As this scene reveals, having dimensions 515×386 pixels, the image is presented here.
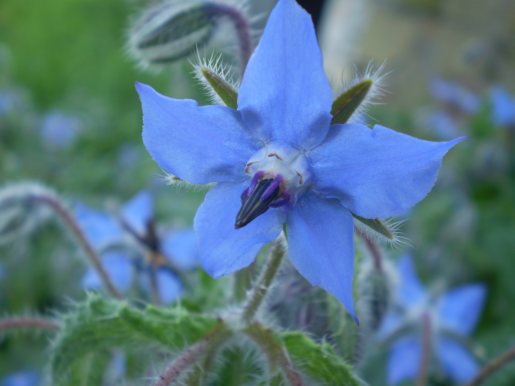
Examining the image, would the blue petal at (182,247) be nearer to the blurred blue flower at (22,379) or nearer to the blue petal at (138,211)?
the blue petal at (138,211)

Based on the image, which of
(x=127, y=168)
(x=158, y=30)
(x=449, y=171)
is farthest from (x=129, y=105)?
(x=158, y=30)

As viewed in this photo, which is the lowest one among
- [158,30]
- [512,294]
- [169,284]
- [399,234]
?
[512,294]

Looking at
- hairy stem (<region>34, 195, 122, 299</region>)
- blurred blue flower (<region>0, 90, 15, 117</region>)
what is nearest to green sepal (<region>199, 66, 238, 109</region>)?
hairy stem (<region>34, 195, 122, 299</region>)

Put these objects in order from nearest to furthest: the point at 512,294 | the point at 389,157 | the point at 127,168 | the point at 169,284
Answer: the point at 389,157
the point at 169,284
the point at 512,294
the point at 127,168

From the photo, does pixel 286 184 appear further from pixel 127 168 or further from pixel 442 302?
pixel 127 168

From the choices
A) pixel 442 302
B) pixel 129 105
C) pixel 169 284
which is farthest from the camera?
pixel 129 105

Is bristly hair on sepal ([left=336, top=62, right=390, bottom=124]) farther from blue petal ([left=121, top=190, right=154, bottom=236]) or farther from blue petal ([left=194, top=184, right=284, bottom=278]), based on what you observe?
blue petal ([left=121, top=190, right=154, bottom=236])
